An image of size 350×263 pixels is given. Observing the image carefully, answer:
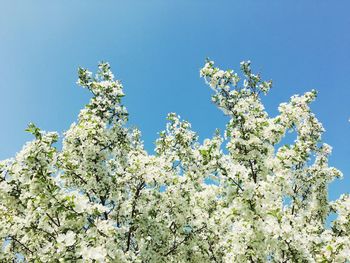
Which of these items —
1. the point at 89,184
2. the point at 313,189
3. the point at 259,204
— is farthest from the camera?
the point at 313,189

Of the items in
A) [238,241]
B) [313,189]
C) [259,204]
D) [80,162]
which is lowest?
[238,241]

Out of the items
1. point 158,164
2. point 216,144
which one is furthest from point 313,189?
point 158,164

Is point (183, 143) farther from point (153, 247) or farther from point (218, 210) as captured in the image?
point (153, 247)

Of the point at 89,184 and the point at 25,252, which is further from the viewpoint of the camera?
the point at 25,252

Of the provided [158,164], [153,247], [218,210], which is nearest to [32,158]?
[158,164]

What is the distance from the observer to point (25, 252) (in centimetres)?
1592

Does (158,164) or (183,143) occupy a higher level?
(183,143)

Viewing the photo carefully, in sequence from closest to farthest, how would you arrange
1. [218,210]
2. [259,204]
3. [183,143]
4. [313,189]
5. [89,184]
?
[259,204]
[89,184]
[218,210]
[313,189]
[183,143]

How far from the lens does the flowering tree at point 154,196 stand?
11125mm

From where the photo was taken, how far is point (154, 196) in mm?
14242

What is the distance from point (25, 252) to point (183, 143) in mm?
10096

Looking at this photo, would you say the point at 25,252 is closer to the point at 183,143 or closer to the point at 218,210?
the point at 218,210

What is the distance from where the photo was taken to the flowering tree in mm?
11125

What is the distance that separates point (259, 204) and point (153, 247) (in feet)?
14.1
